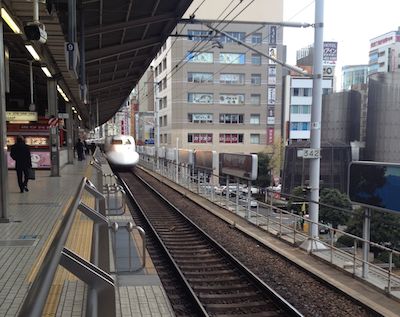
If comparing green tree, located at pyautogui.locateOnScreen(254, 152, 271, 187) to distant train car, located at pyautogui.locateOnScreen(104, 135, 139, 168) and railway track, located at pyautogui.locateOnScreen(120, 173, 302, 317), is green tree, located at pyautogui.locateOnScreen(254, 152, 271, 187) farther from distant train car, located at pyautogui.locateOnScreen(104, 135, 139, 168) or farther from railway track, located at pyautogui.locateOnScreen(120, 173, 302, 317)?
railway track, located at pyautogui.locateOnScreen(120, 173, 302, 317)

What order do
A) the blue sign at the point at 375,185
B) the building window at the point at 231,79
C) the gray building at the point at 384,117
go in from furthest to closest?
the building window at the point at 231,79 → the gray building at the point at 384,117 → the blue sign at the point at 375,185

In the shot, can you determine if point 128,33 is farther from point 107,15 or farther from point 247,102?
point 247,102

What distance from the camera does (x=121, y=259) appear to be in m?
7.82

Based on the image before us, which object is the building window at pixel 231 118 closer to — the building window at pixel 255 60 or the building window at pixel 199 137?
the building window at pixel 199 137

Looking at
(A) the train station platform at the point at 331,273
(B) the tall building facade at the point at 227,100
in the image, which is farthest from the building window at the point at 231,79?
(A) the train station platform at the point at 331,273

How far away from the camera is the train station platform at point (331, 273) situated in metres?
6.37

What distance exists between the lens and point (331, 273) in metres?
8.02

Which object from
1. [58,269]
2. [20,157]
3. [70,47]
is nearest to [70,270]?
[58,269]

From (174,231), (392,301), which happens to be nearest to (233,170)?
(174,231)

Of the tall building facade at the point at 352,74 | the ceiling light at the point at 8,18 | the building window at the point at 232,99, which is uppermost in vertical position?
the tall building facade at the point at 352,74

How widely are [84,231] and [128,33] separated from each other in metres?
10.9

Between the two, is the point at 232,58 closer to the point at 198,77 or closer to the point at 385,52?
the point at 198,77

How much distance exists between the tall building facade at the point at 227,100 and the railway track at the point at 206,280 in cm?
5147

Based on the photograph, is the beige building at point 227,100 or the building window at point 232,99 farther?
the building window at point 232,99
